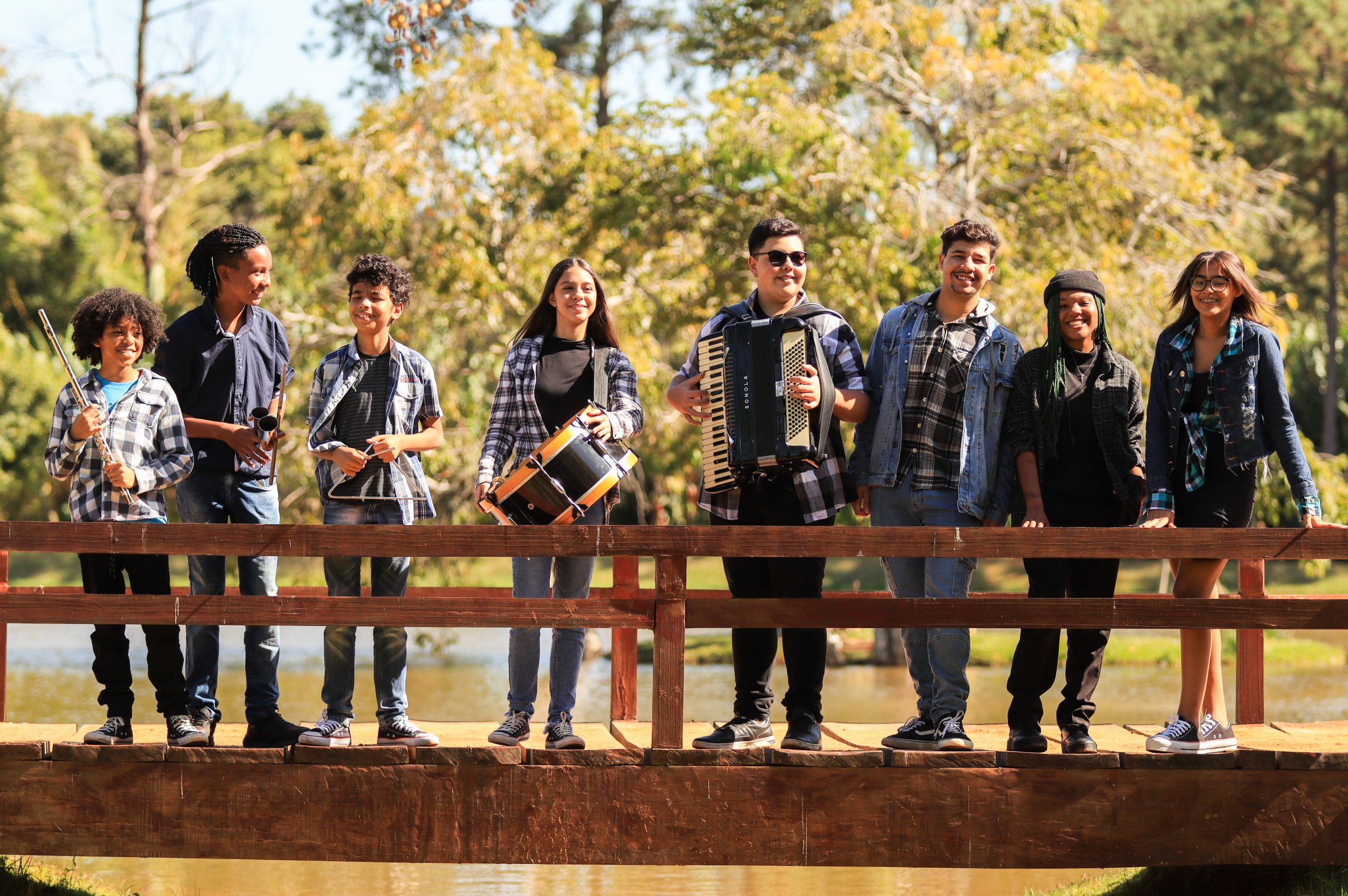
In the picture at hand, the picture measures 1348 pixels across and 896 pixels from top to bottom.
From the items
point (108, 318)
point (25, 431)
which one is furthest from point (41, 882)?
point (25, 431)

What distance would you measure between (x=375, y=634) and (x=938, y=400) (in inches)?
88.9

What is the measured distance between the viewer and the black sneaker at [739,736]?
194 inches

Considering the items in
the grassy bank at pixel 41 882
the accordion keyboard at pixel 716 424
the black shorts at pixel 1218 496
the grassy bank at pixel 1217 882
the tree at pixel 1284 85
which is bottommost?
the grassy bank at pixel 41 882

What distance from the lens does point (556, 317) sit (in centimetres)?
528

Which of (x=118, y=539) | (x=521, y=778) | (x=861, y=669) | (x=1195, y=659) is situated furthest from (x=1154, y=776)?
(x=861, y=669)

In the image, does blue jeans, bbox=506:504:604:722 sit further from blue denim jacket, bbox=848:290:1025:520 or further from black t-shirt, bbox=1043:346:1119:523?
black t-shirt, bbox=1043:346:1119:523

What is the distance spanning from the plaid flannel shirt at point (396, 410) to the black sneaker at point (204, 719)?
934 mm

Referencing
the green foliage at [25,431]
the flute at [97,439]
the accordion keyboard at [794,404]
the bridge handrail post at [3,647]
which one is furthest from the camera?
the green foliage at [25,431]

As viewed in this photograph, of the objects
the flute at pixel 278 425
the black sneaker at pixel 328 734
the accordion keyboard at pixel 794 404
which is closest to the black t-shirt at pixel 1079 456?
the accordion keyboard at pixel 794 404

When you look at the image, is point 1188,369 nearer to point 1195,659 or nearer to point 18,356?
point 1195,659

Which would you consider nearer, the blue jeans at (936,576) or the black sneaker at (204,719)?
the blue jeans at (936,576)

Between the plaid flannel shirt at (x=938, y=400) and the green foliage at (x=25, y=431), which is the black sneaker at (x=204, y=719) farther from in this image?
the green foliage at (x=25, y=431)

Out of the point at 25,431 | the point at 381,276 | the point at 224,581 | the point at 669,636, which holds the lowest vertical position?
the point at 669,636

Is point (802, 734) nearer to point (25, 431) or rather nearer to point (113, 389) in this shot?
point (113, 389)
